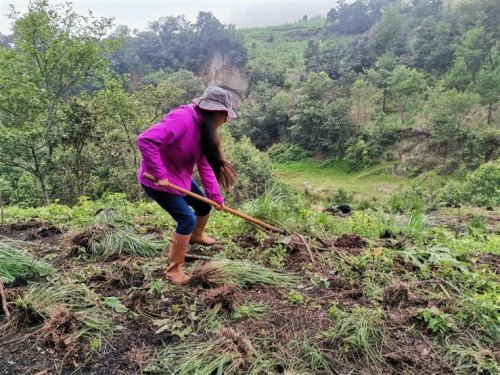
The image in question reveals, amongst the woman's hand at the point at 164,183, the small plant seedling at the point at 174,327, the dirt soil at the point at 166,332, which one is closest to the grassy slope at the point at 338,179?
the dirt soil at the point at 166,332

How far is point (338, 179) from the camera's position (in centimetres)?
3009

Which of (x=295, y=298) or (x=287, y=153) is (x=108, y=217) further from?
(x=287, y=153)

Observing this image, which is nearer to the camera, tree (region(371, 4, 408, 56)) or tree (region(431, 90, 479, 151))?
tree (region(431, 90, 479, 151))

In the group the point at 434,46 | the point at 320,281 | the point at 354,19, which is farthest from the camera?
the point at 354,19

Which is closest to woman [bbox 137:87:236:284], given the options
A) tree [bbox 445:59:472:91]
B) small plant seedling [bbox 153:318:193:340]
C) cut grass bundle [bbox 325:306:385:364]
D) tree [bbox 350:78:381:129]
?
small plant seedling [bbox 153:318:193:340]

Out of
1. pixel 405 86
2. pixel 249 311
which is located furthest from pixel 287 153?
pixel 249 311

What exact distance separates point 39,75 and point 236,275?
523 inches

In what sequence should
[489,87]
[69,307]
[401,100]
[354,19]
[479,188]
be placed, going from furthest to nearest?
1. [354,19]
2. [401,100]
3. [489,87]
4. [479,188]
5. [69,307]

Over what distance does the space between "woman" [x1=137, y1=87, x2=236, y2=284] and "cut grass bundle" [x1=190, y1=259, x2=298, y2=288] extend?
141 mm

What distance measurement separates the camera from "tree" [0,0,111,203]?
12.9m

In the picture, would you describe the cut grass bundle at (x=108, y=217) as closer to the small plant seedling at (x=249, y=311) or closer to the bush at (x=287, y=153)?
the small plant seedling at (x=249, y=311)

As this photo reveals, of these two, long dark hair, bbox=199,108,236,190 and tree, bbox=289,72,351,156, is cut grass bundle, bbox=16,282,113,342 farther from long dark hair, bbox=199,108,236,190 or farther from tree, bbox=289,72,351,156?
tree, bbox=289,72,351,156

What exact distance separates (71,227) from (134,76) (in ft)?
196

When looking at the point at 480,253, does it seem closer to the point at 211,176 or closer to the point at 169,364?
the point at 211,176
